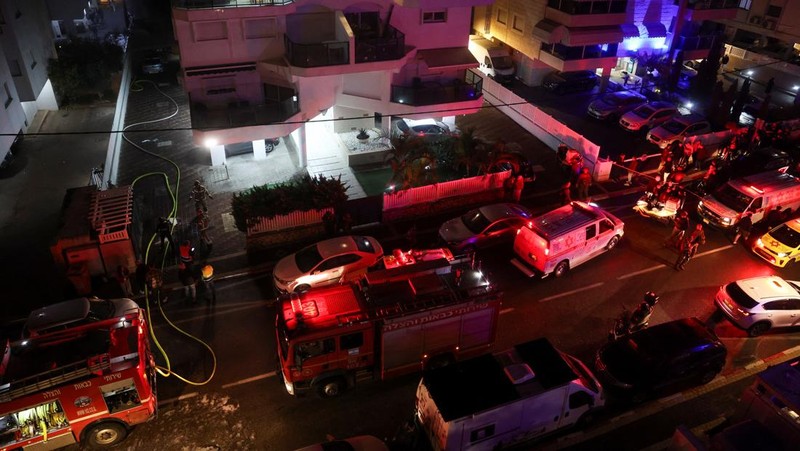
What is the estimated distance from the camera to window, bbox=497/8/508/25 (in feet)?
113

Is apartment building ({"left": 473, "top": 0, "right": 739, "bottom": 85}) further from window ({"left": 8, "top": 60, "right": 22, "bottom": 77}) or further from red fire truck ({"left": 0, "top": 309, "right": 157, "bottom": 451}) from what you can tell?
red fire truck ({"left": 0, "top": 309, "right": 157, "bottom": 451})

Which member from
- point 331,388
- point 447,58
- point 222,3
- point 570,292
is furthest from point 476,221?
point 222,3

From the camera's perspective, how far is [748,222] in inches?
834

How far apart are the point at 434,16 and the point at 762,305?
17.5 m

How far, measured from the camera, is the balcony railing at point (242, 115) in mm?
22062

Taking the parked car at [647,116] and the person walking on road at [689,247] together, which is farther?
the parked car at [647,116]

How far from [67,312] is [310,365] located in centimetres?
630

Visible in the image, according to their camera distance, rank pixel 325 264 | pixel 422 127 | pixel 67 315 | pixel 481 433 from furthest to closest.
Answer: pixel 422 127, pixel 325 264, pixel 67 315, pixel 481 433

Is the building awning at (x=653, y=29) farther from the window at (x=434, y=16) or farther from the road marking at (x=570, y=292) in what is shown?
the road marking at (x=570, y=292)

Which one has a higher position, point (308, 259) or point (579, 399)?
point (308, 259)

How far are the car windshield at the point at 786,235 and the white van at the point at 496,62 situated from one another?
747 inches

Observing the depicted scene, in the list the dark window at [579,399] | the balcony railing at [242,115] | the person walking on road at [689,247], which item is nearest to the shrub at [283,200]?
the balcony railing at [242,115]

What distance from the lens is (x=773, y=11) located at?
34.9 meters

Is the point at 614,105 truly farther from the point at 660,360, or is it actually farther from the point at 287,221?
the point at 287,221
